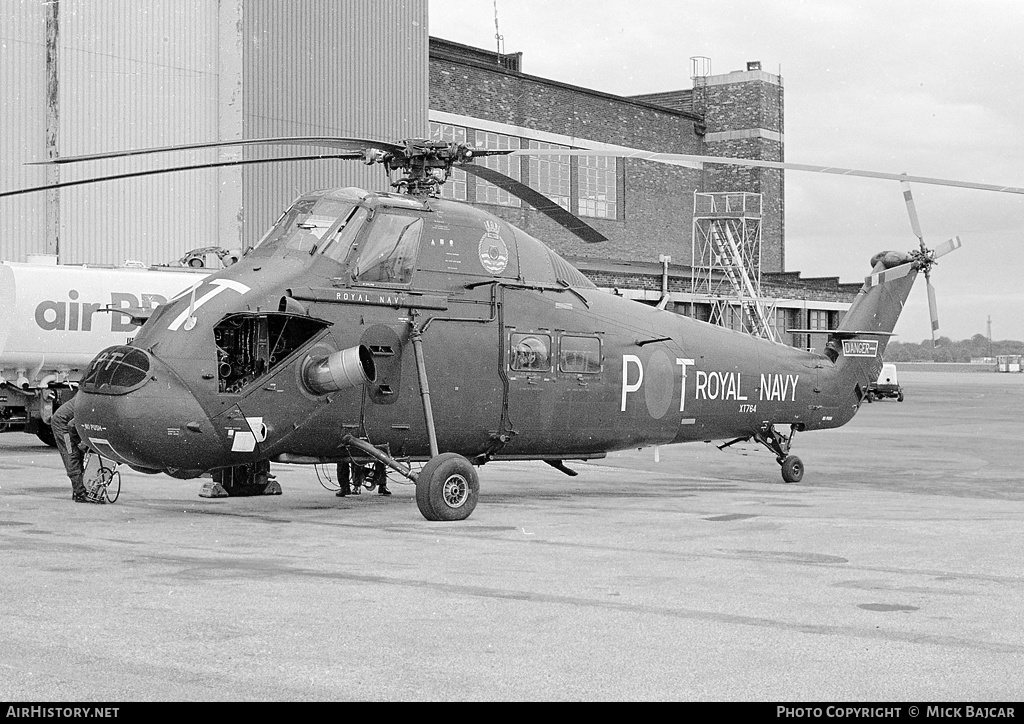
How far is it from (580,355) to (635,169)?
151ft

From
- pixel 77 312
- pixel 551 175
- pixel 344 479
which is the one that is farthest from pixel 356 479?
pixel 551 175

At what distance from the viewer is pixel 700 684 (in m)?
5.88

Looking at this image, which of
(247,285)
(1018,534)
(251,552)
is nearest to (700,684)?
(251,552)

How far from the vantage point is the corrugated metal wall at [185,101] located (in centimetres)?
2984

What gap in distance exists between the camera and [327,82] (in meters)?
34.3

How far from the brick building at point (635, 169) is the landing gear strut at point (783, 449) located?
1179 inches

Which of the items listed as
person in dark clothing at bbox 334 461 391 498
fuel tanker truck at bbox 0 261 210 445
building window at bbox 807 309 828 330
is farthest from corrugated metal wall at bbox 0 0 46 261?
building window at bbox 807 309 828 330

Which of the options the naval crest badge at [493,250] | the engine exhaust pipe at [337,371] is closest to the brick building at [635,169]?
the naval crest badge at [493,250]

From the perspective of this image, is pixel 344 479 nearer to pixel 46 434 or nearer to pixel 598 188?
pixel 46 434

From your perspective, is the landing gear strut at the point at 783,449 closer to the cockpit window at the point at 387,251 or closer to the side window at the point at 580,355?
the side window at the point at 580,355

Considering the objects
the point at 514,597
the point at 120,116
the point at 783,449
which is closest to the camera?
the point at 514,597

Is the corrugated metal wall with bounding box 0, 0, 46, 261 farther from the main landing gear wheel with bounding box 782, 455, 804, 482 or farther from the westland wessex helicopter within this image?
the main landing gear wheel with bounding box 782, 455, 804, 482

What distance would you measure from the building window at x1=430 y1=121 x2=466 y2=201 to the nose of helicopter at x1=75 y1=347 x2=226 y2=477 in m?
35.4
